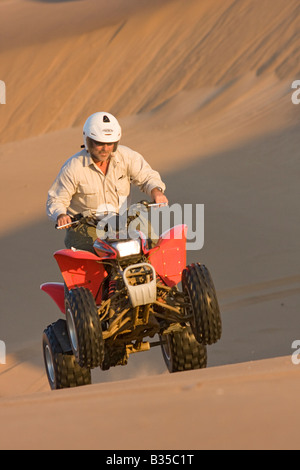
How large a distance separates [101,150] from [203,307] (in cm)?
155

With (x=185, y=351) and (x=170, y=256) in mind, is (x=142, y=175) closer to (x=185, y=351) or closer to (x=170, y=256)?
(x=170, y=256)

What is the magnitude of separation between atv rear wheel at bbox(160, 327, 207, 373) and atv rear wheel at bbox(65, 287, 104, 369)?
33.4 inches

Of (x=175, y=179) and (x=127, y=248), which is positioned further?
(x=175, y=179)

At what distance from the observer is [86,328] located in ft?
18.0

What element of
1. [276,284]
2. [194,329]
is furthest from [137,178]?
[276,284]

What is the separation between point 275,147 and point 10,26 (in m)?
14.7

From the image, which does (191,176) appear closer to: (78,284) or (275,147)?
(275,147)

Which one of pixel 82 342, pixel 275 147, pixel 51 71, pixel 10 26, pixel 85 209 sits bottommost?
pixel 82 342

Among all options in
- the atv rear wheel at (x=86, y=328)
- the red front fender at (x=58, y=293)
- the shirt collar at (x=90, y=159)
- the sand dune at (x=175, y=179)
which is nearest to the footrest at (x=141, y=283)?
the atv rear wheel at (x=86, y=328)

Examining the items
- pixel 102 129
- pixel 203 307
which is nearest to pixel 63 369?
pixel 203 307

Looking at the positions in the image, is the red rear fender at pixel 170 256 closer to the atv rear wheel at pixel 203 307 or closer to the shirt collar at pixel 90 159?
the atv rear wheel at pixel 203 307

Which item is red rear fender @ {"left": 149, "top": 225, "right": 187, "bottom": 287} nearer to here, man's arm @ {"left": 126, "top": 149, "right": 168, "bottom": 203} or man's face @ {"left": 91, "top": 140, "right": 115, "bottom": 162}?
man's arm @ {"left": 126, "top": 149, "right": 168, "bottom": 203}

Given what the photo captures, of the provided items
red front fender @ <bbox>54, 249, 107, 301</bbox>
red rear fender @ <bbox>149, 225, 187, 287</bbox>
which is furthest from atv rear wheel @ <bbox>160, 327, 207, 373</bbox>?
red front fender @ <bbox>54, 249, 107, 301</bbox>

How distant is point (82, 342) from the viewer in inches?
217
